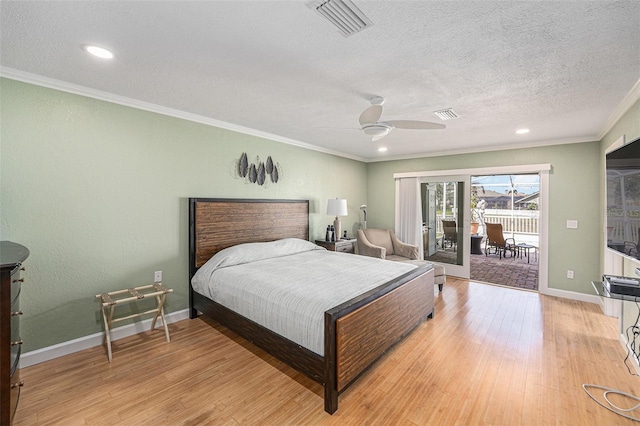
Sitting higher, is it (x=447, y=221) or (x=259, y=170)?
(x=259, y=170)

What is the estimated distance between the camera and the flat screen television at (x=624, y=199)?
193 centimetres

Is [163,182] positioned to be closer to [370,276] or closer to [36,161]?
[36,161]

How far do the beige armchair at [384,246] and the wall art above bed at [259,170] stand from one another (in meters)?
1.96

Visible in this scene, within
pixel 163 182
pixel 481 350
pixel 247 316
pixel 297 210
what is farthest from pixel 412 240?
pixel 163 182

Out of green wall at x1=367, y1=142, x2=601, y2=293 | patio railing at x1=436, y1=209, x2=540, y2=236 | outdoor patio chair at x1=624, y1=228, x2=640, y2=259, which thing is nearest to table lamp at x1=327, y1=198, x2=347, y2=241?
green wall at x1=367, y1=142, x2=601, y2=293

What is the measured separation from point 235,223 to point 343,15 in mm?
2861

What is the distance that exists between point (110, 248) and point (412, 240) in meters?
4.94

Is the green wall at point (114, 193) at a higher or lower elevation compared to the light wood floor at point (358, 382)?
higher

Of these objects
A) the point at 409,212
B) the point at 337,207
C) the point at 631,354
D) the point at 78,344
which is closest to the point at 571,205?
the point at 631,354

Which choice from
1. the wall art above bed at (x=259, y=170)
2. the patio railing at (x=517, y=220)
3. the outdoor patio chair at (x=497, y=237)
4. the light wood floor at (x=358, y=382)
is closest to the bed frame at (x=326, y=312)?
the light wood floor at (x=358, y=382)

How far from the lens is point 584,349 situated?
2.68 m

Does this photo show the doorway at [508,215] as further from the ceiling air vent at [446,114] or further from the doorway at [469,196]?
the ceiling air vent at [446,114]

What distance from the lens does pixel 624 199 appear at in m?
2.09

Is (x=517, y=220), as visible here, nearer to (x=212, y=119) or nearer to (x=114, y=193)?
(x=212, y=119)
